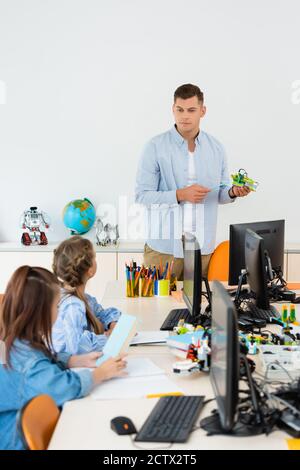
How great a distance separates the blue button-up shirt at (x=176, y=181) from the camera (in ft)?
14.7

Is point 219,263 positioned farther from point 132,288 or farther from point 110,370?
point 110,370

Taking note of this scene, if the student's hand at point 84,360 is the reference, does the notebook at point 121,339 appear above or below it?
above

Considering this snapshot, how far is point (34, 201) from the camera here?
5.68m

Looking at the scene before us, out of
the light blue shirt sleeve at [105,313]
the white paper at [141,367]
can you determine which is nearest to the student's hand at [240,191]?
the light blue shirt sleeve at [105,313]

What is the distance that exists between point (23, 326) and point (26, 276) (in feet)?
0.54

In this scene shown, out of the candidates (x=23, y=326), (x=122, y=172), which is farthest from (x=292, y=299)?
(x=122, y=172)

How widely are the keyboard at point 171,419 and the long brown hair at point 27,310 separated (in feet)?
1.49

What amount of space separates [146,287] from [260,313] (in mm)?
759

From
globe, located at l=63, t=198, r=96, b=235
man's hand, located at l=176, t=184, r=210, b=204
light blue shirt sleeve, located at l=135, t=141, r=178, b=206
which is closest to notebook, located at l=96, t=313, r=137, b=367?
man's hand, located at l=176, t=184, r=210, b=204

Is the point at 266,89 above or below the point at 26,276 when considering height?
above

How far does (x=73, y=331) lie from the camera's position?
2.75 metres

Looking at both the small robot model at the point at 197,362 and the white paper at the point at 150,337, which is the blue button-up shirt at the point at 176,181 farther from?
the small robot model at the point at 197,362
